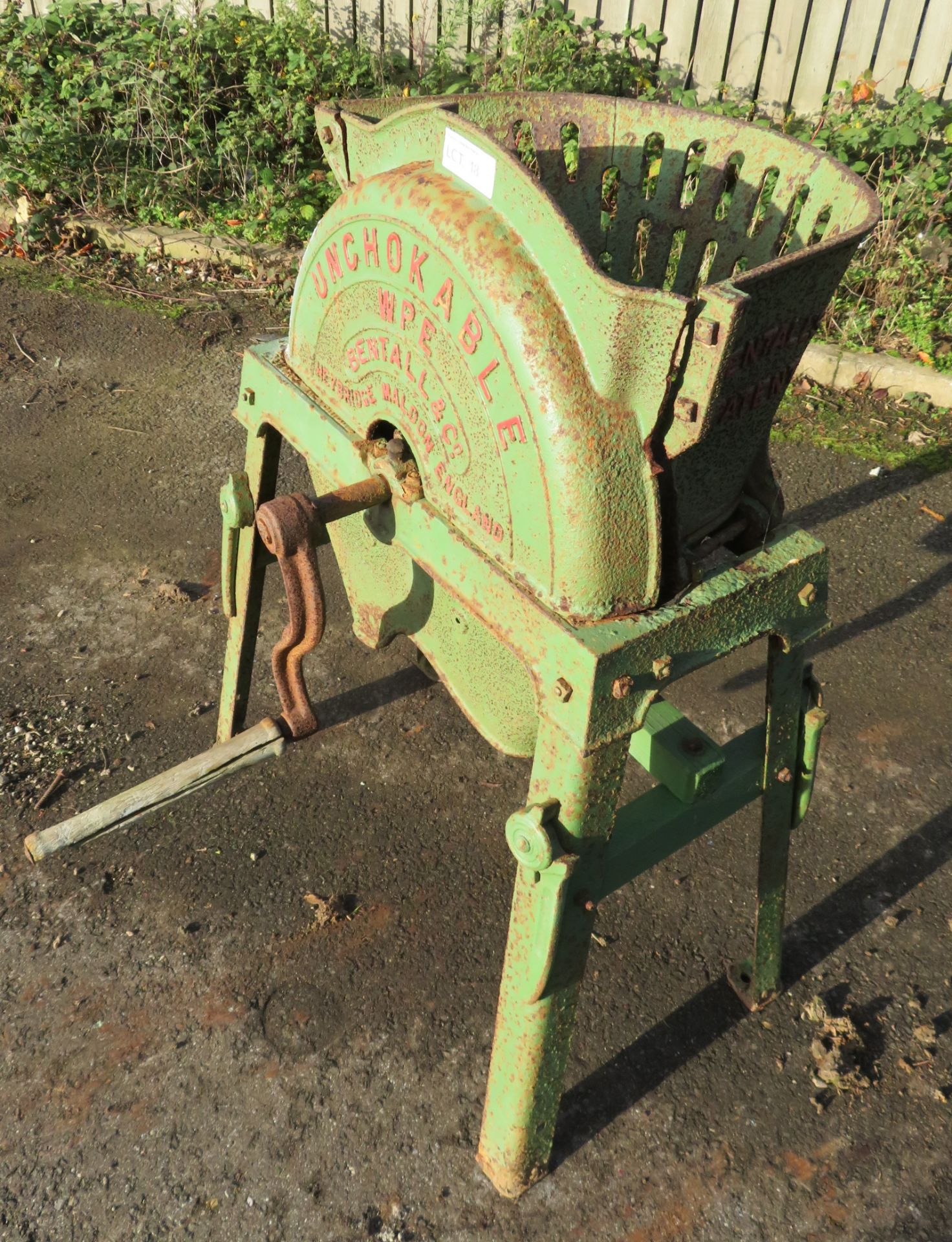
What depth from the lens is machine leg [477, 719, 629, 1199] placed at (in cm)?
168

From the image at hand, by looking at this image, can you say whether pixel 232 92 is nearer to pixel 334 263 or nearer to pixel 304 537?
pixel 334 263

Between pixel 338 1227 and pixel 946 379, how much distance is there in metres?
4.21

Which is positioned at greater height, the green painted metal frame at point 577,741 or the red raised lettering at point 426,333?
the red raised lettering at point 426,333

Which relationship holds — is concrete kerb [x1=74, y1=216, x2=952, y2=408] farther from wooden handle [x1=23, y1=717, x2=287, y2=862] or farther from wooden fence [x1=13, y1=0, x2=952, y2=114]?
wooden handle [x1=23, y1=717, x2=287, y2=862]

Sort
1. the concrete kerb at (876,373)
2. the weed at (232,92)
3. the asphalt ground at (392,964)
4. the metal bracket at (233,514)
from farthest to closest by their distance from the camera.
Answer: the weed at (232,92) → the concrete kerb at (876,373) → the metal bracket at (233,514) → the asphalt ground at (392,964)

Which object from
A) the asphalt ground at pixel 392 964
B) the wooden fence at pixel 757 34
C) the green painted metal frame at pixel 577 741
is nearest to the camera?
the green painted metal frame at pixel 577 741

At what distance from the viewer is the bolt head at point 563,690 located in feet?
5.28

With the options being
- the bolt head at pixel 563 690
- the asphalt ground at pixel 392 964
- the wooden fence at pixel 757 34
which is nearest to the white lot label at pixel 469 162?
the bolt head at pixel 563 690

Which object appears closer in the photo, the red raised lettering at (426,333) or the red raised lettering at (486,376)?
A: the red raised lettering at (486,376)

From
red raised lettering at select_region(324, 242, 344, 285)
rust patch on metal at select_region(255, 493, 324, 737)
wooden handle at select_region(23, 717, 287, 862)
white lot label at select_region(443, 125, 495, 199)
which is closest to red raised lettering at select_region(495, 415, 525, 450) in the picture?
white lot label at select_region(443, 125, 495, 199)

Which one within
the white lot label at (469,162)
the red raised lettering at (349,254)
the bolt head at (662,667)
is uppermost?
the white lot label at (469,162)

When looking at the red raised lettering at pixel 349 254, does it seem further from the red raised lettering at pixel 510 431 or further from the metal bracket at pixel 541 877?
the metal bracket at pixel 541 877

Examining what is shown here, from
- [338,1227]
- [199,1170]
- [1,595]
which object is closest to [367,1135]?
[338,1227]

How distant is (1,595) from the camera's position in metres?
3.60
